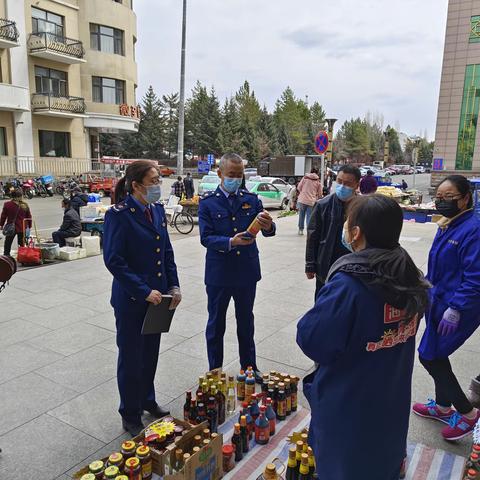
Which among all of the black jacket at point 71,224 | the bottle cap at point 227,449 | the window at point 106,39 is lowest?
the bottle cap at point 227,449

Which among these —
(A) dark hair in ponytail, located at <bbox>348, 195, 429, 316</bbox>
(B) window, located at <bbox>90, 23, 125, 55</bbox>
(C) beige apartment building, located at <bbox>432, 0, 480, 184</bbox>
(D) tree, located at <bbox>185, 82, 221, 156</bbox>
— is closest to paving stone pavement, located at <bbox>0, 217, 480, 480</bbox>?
(A) dark hair in ponytail, located at <bbox>348, 195, 429, 316</bbox>

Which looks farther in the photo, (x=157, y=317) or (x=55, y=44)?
(x=55, y=44)

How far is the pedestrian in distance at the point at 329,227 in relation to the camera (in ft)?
12.3

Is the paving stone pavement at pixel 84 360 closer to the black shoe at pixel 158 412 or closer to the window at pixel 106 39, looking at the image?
the black shoe at pixel 158 412

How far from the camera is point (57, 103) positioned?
26.1 metres

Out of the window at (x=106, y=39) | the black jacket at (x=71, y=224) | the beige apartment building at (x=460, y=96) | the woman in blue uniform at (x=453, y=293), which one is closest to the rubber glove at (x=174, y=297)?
the woman in blue uniform at (x=453, y=293)

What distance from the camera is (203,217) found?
139 inches

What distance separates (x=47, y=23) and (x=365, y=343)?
30.1 meters

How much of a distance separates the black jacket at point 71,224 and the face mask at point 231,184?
6.80 m

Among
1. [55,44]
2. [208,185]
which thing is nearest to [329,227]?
[208,185]

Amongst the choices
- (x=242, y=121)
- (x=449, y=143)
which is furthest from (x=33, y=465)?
(x=242, y=121)

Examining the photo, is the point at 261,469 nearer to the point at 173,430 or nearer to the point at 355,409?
the point at 173,430

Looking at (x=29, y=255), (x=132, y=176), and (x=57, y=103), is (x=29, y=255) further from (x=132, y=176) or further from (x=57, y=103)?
(x=57, y=103)

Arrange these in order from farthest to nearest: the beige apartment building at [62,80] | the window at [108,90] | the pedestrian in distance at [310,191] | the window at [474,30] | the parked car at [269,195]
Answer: the window at [108,90] → the window at [474,30] → the beige apartment building at [62,80] → the parked car at [269,195] → the pedestrian in distance at [310,191]
